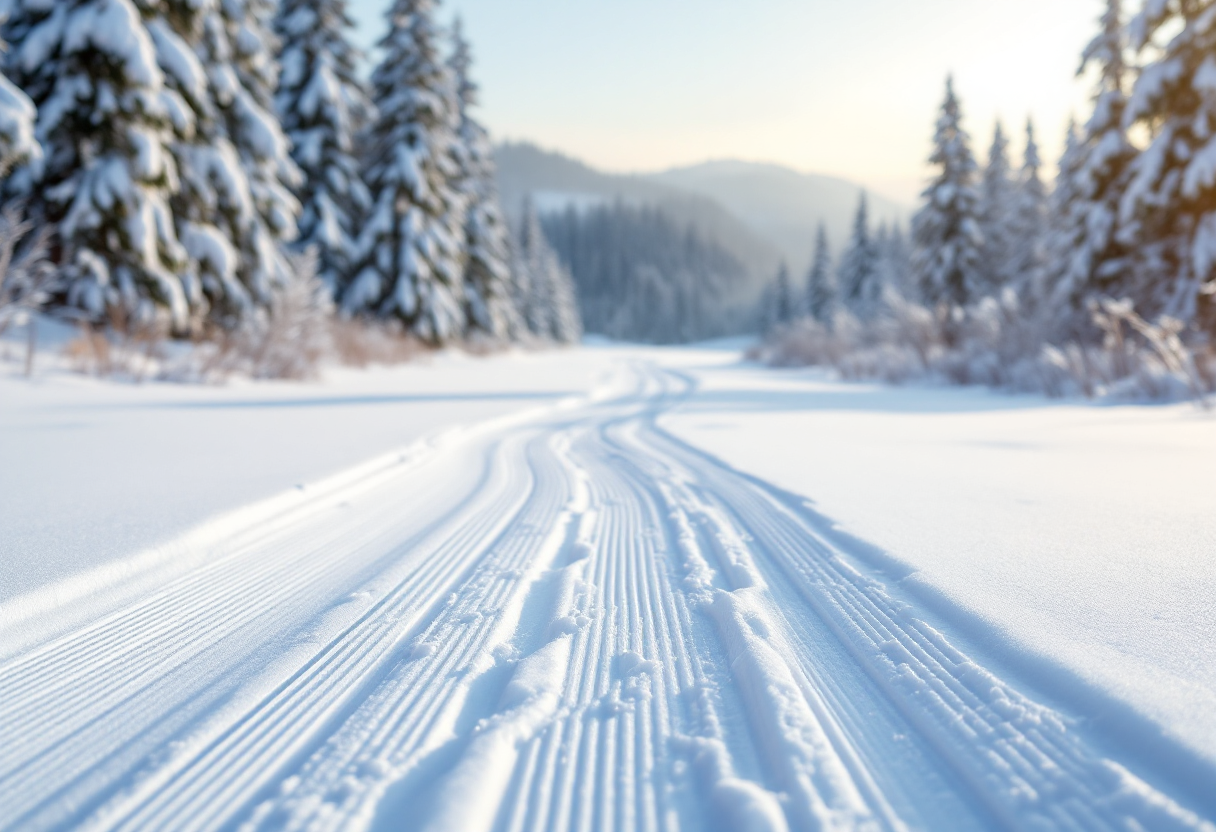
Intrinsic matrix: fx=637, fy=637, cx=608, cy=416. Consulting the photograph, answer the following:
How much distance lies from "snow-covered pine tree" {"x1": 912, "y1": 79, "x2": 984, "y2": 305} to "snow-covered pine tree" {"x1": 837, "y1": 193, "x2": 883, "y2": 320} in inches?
520

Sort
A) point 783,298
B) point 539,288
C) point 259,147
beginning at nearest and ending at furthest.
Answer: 1. point 259,147
2. point 539,288
3. point 783,298

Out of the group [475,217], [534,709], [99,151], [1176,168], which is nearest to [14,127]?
[99,151]

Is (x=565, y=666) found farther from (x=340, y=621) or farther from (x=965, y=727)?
(x=965, y=727)

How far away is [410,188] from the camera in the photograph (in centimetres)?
1778

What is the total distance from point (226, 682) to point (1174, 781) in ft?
5.20

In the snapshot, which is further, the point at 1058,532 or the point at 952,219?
the point at 952,219

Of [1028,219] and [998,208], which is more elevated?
[998,208]

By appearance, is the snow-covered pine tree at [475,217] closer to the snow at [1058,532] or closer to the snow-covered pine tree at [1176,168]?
the snow-covered pine tree at [1176,168]

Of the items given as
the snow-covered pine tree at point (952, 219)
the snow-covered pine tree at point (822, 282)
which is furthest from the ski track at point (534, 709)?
the snow-covered pine tree at point (822, 282)

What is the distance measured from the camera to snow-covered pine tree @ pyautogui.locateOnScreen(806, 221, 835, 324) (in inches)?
1738

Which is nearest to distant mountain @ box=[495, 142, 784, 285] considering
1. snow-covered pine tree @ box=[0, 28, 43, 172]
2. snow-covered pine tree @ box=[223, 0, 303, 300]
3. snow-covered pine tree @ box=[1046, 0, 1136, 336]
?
snow-covered pine tree @ box=[1046, 0, 1136, 336]

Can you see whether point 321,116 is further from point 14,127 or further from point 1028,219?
point 1028,219

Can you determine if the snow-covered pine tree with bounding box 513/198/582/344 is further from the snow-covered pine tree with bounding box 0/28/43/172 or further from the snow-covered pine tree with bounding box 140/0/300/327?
the snow-covered pine tree with bounding box 0/28/43/172

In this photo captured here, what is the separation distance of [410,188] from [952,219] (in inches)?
794
